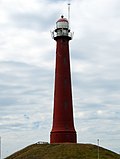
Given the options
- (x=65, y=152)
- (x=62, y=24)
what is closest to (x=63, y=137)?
(x=65, y=152)

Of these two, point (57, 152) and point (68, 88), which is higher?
point (68, 88)

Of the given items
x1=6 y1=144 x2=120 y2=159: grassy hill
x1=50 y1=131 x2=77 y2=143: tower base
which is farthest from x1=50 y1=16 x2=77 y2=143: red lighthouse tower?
x1=6 y1=144 x2=120 y2=159: grassy hill

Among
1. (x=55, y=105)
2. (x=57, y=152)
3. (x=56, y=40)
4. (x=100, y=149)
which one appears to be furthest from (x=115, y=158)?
(x=56, y=40)

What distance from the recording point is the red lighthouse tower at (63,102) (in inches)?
2724

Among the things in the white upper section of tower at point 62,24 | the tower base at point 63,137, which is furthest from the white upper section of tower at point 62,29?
the tower base at point 63,137

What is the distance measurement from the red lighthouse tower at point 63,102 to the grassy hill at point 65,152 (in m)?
2.59

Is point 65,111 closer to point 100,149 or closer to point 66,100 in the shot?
point 66,100

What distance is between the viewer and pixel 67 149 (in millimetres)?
65000

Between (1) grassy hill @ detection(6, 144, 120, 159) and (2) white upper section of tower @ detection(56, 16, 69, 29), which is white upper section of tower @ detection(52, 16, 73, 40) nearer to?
(2) white upper section of tower @ detection(56, 16, 69, 29)

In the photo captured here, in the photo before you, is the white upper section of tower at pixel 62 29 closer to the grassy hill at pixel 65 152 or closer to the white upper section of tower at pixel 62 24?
the white upper section of tower at pixel 62 24

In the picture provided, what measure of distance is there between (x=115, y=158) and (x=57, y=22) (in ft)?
84.7

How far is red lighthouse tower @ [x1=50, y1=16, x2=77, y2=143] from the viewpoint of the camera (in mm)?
69188

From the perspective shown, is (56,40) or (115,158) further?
(56,40)

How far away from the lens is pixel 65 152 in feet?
210
